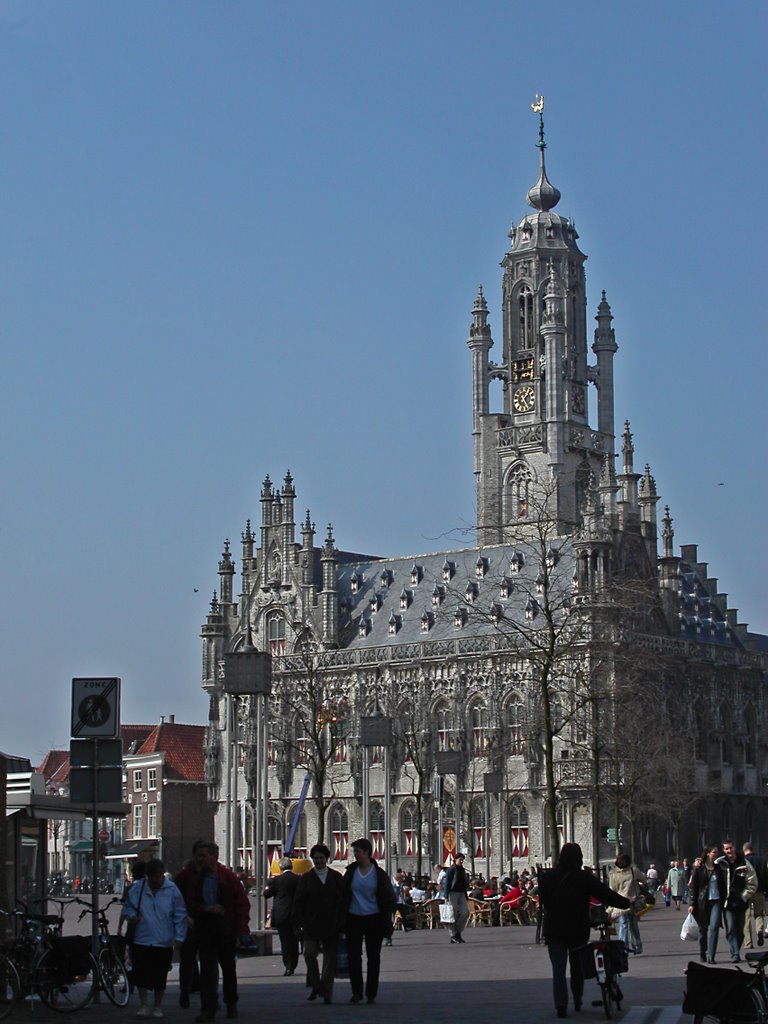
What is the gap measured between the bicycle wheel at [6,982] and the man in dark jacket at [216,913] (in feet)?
6.49

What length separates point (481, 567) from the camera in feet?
325

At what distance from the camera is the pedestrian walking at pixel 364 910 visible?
2255 cm

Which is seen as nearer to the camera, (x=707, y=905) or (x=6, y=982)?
(x=6, y=982)

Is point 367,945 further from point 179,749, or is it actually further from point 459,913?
point 179,749

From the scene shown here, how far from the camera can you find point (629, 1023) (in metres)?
19.3

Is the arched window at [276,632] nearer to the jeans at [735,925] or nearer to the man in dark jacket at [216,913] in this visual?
the jeans at [735,925]

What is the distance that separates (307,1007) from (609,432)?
101900mm

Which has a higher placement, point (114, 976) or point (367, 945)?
point (367, 945)

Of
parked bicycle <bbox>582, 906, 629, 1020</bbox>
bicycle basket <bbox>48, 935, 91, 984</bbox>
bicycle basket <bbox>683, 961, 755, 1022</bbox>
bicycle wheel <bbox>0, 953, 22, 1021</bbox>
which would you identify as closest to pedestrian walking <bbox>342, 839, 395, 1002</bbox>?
parked bicycle <bbox>582, 906, 629, 1020</bbox>

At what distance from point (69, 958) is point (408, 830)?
74.9m

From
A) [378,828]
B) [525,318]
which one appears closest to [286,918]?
[378,828]

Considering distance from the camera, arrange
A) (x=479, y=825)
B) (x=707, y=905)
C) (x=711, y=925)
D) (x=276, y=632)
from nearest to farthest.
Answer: (x=711, y=925) → (x=707, y=905) → (x=479, y=825) → (x=276, y=632)

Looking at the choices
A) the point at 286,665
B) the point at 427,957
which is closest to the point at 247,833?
the point at 286,665

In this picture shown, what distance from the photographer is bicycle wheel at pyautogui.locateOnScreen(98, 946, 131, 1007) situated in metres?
22.1
